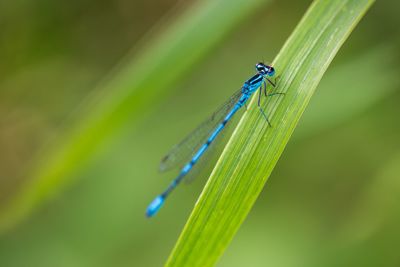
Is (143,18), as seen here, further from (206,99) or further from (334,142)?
(334,142)

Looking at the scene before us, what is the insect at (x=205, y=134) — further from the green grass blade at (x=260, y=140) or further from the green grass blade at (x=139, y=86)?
the green grass blade at (x=260, y=140)

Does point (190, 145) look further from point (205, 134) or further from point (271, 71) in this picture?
point (271, 71)

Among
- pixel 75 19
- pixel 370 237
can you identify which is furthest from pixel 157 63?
pixel 75 19

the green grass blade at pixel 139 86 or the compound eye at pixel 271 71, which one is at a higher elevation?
the green grass blade at pixel 139 86

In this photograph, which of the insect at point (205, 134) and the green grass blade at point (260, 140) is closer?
the green grass blade at point (260, 140)

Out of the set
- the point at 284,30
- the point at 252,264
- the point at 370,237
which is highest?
the point at 284,30

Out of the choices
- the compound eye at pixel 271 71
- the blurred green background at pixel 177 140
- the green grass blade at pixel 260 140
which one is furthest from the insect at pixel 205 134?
the green grass blade at pixel 260 140

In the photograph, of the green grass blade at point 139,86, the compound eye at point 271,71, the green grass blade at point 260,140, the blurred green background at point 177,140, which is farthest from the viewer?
the blurred green background at point 177,140
